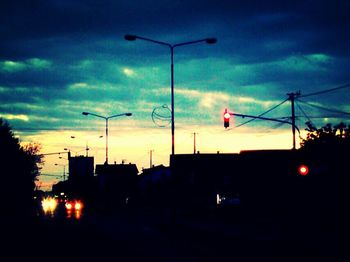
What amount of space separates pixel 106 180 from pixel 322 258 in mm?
87134

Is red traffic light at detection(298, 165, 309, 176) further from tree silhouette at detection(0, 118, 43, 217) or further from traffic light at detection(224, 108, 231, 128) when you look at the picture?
tree silhouette at detection(0, 118, 43, 217)

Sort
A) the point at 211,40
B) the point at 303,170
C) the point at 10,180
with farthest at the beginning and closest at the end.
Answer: the point at 10,180
the point at 211,40
the point at 303,170

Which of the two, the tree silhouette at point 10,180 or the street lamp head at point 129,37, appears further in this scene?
the tree silhouette at point 10,180

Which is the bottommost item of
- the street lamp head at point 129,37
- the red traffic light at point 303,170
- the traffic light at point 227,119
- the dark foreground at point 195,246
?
the dark foreground at point 195,246

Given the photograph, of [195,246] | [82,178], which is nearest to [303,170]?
A: [195,246]

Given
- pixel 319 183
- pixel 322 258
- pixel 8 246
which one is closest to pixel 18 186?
pixel 8 246

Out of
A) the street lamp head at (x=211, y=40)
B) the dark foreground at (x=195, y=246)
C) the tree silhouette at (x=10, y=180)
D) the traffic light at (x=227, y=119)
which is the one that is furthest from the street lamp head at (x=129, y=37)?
the tree silhouette at (x=10, y=180)

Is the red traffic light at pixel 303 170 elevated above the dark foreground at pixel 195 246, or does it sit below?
above

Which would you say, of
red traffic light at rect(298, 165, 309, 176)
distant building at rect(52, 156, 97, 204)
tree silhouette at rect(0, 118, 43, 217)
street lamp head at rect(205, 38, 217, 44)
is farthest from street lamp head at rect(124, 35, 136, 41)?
distant building at rect(52, 156, 97, 204)

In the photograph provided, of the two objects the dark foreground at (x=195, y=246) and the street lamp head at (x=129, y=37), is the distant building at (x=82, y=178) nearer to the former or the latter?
the street lamp head at (x=129, y=37)

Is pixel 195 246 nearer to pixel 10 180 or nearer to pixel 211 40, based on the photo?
pixel 211 40

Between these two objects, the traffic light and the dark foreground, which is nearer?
the dark foreground

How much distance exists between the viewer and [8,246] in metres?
21.0

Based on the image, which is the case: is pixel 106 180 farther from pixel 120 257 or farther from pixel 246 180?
pixel 120 257
